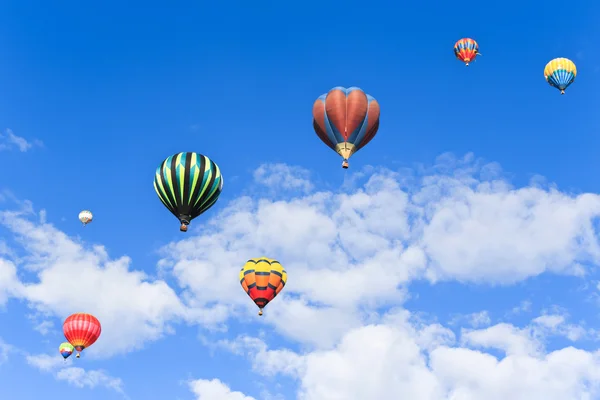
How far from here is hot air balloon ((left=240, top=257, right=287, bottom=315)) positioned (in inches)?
2308

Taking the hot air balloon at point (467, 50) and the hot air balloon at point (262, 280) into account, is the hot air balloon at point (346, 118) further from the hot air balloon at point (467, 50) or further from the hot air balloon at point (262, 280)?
the hot air balloon at point (467, 50)

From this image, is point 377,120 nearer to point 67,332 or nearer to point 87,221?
point 67,332

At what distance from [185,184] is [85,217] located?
A: 3990 cm

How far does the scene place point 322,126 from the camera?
48.0 metres

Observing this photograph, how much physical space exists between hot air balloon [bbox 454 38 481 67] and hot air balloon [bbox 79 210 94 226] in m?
41.9

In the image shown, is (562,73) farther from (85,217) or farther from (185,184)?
(85,217)

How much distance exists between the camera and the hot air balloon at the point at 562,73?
69.6m

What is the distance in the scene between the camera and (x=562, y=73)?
2741 inches

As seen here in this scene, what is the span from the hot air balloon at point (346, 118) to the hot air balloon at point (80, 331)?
31.6 metres

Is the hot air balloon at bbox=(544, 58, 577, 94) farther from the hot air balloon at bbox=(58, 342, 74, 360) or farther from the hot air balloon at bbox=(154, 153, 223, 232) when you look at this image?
the hot air balloon at bbox=(58, 342, 74, 360)

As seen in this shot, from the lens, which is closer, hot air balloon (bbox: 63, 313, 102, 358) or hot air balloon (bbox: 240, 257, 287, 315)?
hot air balloon (bbox: 240, 257, 287, 315)

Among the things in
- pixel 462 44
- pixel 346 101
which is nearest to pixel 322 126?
pixel 346 101

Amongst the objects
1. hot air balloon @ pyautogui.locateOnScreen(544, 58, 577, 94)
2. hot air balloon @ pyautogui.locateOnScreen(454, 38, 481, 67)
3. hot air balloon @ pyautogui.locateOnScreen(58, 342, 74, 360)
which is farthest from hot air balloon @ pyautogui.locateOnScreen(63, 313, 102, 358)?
hot air balloon @ pyautogui.locateOnScreen(544, 58, 577, 94)

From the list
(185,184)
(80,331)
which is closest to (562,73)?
(185,184)
